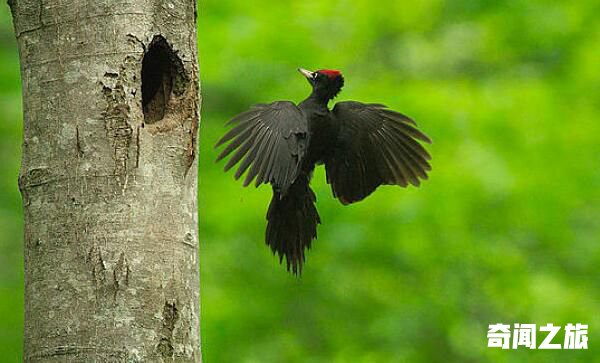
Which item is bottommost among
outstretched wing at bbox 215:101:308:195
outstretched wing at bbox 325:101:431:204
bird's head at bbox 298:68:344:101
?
outstretched wing at bbox 215:101:308:195

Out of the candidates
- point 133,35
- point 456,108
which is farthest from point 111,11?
point 456,108

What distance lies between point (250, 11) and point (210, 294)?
2298 mm

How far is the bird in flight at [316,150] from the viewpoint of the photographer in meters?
5.06

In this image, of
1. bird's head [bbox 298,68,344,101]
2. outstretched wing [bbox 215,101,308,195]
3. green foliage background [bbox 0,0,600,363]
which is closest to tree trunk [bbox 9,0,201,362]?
outstretched wing [bbox 215,101,308,195]

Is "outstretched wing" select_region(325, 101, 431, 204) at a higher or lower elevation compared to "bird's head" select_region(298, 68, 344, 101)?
lower

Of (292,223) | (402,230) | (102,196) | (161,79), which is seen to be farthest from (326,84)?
(102,196)

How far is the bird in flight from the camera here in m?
5.06

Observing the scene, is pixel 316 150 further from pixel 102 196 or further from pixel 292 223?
pixel 102 196

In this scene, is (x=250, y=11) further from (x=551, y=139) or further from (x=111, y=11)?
(x=111, y=11)

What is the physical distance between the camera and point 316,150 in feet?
18.3

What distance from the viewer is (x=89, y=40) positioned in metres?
3.59

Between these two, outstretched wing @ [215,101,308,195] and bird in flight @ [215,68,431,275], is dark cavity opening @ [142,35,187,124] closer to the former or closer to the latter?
outstretched wing @ [215,101,308,195]

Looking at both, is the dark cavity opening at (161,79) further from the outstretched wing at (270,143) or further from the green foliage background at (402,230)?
the green foliage background at (402,230)

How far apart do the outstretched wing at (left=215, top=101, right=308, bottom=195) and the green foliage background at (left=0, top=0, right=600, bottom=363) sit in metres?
2.34
